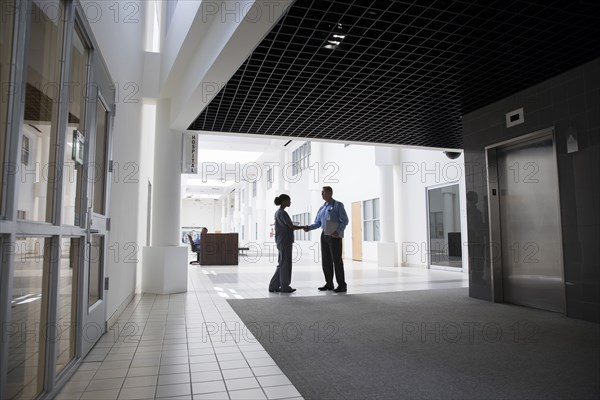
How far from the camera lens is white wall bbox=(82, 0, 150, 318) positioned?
11.4ft

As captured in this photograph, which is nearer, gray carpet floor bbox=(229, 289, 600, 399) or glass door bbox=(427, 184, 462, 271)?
gray carpet floor bbox=(229, 289, 600, 399)

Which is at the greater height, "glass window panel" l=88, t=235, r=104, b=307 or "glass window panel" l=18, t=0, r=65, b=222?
"glass window panel" l=18, t=0, r=65, b=222

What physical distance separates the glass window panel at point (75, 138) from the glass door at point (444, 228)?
26.3 feet

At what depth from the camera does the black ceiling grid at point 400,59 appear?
2965 mm

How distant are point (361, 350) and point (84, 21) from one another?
2.81 m

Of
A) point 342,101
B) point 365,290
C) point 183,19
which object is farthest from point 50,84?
point 365,290

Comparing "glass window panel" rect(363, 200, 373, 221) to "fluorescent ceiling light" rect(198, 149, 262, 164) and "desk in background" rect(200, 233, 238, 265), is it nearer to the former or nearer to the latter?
"desk in background" rect(200, 233, 238, 265)

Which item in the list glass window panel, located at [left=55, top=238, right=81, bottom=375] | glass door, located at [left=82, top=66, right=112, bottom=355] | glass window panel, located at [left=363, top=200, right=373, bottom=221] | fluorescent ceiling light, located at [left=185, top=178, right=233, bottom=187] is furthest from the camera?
fluorescent ceiling light, located at [left=185, top=178, right=233, bottom=187]

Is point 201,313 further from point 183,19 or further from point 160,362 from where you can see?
point 183,19

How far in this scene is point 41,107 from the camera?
1.96 metres

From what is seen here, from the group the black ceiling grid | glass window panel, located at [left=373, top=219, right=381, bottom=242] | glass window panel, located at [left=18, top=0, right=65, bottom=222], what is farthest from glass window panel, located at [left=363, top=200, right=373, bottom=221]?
glass window panel, located at [left=18, top=0, right=65, bottom=222]

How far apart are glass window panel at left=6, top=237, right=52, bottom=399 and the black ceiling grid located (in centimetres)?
225

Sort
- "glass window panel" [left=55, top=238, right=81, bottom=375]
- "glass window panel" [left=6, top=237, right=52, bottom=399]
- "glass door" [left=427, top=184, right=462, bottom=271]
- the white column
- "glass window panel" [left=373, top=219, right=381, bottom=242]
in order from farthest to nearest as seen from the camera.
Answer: "glass window panel" [left=373, top=219, right=381, bottom=242]
"glass door" [left=427, top=184, right=462, bottom=271]
the white column
"glass window panel" [left=55, top=238, right=81, bottom=375]
"glass window panel" [left=6, top=237, right=52, bottom=399]

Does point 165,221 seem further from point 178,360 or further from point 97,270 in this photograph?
point 178,360
